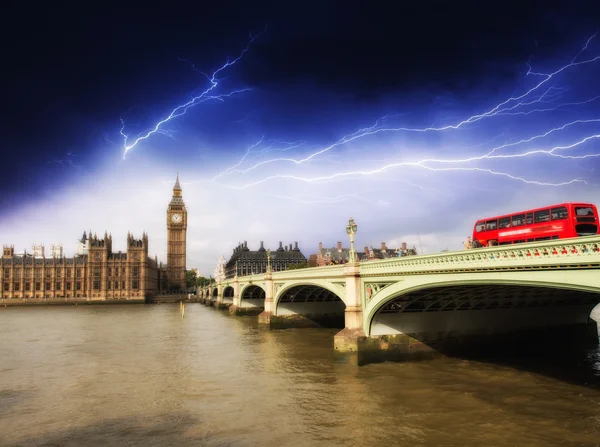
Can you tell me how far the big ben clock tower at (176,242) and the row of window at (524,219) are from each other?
15220 centimetres

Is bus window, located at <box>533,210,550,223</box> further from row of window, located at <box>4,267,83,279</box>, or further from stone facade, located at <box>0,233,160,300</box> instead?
row of window, located at <box>4,267,83,279</box>

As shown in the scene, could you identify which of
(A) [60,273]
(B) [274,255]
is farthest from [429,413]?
(A) [60,273]

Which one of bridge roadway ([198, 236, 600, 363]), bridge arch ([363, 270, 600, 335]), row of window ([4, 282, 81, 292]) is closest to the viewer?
bridge roadway ([198, 236, 600, 363])

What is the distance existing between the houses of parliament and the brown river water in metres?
112

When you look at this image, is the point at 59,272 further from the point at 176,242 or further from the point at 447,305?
the point at 447,305

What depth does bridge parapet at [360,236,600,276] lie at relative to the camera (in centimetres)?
1327

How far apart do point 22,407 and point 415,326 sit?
68.6ft

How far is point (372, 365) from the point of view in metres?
25.6

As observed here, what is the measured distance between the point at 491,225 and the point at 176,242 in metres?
162

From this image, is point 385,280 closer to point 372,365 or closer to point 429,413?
point 372,365

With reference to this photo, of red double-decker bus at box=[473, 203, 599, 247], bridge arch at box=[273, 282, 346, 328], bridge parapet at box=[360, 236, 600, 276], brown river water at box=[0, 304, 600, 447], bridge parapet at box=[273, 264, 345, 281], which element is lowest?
brown river water at box=[0, 304, 600, 447]

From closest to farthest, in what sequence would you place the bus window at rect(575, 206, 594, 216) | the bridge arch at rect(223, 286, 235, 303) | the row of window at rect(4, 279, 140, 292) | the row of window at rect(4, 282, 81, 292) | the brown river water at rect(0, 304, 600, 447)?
the brown river water at rect(0, 304, 600, 447), the bus window at rect(575, 206, 594, 216), the bridge arch at rect(223, 286, 235, 303), the row of window at rect(4, 282, 81, 292), the row of window at rect(4, 279, 140, 292)

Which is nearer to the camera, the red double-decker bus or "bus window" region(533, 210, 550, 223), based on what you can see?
the red double-decker bus

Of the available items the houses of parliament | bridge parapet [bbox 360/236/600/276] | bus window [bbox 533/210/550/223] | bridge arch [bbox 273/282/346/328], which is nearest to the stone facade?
the houses of parliament
